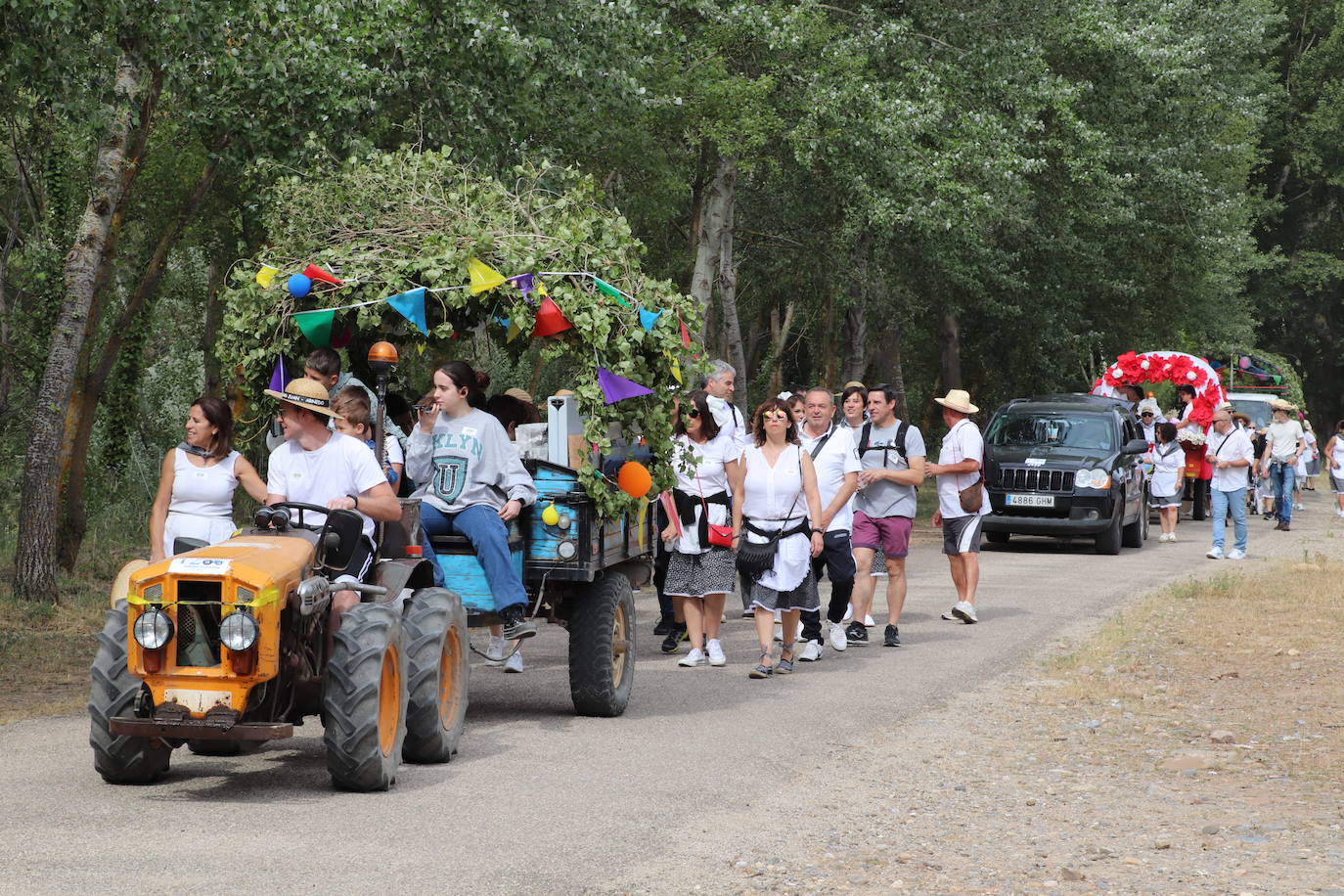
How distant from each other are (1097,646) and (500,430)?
5.55 metres

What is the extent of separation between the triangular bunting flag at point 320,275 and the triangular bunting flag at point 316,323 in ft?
0.53

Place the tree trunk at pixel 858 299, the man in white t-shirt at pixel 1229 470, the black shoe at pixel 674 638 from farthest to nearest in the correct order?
the tree trunk at pixel 858 299 < the man in white t-shirt at pixel 1229 470 < the black shoe at pixel 674 638

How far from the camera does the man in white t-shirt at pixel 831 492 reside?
12.4 metres

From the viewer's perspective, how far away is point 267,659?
23.2ft

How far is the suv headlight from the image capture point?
878 inches

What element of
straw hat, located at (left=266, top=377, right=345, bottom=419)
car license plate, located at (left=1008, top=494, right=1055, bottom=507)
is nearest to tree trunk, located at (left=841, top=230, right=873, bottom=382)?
car license plate, located at (left=1008, top=494, right=1055, bottom=507)

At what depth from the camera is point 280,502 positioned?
8047mm

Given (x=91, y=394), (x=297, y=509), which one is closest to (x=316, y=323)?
(x=297, y=509)

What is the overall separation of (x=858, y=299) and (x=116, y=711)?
955 inches

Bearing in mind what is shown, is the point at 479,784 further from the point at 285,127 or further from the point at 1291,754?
the point at 285,127

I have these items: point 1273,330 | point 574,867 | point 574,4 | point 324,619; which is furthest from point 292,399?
point 1273,330

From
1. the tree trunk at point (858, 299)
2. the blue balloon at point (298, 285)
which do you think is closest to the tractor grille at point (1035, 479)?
the tree trunk at point (858, 299)

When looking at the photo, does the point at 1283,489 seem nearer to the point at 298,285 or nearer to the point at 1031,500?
the point at 1031,500

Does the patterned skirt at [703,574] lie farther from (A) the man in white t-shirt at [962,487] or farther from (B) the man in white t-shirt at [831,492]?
(A) the man in white t-shirt at [962,487]
